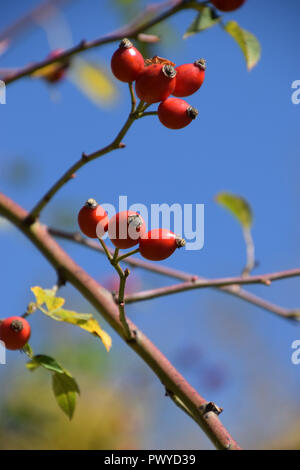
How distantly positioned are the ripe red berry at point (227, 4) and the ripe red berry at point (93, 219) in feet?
2.19

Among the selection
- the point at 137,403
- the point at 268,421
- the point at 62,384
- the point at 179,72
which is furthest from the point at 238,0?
the point at 268,421

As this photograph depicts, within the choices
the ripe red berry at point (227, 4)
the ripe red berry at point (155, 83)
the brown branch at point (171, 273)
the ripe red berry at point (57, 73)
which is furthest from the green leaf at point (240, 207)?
the ripe red berry at point (155, 83)

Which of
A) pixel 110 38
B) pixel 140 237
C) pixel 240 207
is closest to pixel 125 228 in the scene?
pixel 140 237

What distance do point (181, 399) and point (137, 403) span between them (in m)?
2.03

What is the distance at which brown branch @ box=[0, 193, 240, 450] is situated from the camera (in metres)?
1.07

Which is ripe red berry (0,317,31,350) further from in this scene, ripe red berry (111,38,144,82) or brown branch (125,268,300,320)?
ripe red berry (111,38,144,82)

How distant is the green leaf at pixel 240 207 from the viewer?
2.12 meters

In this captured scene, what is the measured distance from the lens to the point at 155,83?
111cm

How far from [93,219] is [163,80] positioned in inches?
12.3

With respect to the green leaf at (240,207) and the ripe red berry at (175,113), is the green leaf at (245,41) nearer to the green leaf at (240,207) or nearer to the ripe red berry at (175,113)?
the ripe red berry at (175,113)

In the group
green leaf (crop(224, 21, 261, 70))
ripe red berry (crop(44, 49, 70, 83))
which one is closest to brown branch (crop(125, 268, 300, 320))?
green leaf (crop(224, 21, 261, 70))

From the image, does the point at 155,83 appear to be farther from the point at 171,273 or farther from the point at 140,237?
the point at 171,273

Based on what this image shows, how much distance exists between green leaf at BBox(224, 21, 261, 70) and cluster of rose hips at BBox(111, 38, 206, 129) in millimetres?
372

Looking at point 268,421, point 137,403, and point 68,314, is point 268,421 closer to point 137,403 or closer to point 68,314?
point 137,403
